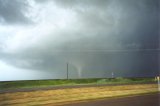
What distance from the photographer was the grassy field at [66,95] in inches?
487

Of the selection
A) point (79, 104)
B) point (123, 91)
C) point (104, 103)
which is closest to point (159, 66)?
point (123, 91)

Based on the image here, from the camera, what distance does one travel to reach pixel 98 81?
2058cm

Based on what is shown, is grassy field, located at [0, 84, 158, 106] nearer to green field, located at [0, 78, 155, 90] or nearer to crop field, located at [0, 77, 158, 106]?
crop field, located at [0, 77, 158, 106]

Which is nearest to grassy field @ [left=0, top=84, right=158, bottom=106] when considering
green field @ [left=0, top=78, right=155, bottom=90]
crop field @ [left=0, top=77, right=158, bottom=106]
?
crop field @ [left=0, top=77, right=158, bottom=106]

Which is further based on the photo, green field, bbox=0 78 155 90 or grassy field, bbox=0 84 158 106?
green field, bbox=0 78 155 90

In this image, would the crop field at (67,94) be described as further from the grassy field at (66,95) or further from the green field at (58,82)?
the green field at (58,82)

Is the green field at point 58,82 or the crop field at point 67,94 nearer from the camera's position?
the crop field at point 67,94

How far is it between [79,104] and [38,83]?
18.2ft

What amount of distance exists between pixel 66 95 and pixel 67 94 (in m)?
0.10

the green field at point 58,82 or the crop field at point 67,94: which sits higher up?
the green field at point 58,82

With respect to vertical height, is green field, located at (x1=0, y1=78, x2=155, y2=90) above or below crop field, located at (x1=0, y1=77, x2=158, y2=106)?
above

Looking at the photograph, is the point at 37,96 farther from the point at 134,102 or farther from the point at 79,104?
the point at 134,102

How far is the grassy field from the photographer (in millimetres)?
12367

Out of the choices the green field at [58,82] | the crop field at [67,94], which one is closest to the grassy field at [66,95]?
the crop field at [67,94]
